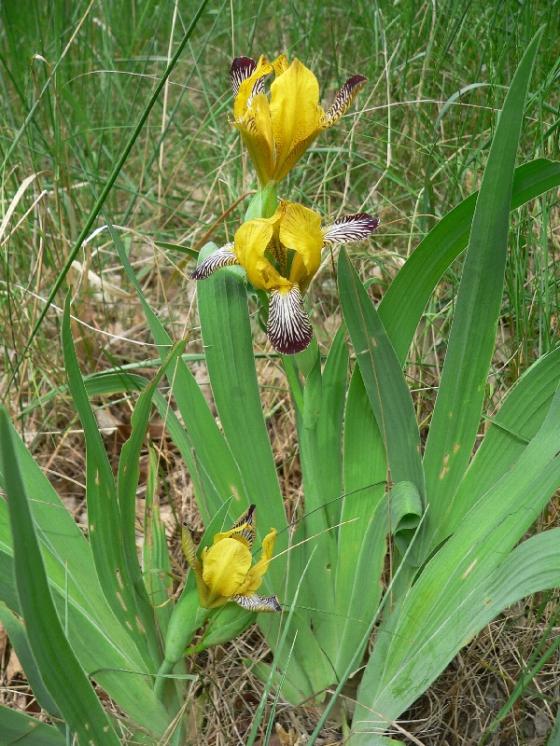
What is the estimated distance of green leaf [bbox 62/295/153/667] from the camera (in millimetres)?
1002

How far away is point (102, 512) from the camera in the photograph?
1.03 m

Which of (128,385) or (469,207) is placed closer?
(469,207)

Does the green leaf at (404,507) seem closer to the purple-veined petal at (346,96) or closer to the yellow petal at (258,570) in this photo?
the yellow petal at (258,570)

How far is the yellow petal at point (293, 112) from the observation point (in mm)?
983

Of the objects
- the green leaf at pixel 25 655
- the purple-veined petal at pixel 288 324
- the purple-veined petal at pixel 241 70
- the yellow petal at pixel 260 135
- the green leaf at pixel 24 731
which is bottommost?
the green leaf at pixel 24 731

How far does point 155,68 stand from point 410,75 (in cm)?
94

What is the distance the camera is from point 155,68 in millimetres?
2639

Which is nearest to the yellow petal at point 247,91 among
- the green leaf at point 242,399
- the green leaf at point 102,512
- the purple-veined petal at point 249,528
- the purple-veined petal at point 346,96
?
the purple-veined petal at point 346,96

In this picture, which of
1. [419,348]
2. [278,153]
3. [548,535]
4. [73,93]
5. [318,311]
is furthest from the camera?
[73,93]

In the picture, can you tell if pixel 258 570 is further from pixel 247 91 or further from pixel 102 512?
pixel 247 91

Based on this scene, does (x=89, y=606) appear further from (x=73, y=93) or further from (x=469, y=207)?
(x=73, y=93)

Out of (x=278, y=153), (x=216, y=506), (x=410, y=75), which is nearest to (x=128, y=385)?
(x=216, y=506)

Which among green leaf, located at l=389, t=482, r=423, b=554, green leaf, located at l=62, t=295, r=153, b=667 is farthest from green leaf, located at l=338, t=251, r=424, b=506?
green leaf, located at l=62, t=295, r=153, b=667

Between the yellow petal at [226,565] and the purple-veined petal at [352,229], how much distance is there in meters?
0.40
